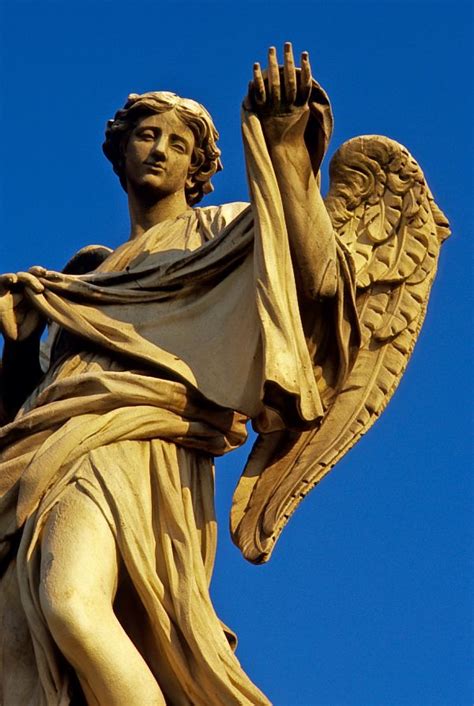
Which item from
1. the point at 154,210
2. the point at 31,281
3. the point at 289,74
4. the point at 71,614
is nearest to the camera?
the point at 71,614

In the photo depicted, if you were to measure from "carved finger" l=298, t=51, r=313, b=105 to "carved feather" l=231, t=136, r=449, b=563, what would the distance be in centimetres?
98

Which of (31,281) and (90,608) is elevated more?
(31,281)

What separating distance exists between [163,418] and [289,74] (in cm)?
168

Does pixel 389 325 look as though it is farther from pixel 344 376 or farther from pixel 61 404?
pixel 61 404

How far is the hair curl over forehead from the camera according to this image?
13594 mm

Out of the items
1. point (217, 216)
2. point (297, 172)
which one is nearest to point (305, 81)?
point (297, 172)

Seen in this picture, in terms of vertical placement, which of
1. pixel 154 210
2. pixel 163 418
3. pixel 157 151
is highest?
pixel 157 151

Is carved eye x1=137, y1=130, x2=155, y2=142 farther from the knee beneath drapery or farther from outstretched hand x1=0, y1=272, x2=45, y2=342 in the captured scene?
the knee beneath drapery

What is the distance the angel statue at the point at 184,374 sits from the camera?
39.8ft

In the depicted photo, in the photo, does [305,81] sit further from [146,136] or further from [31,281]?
[31,281]

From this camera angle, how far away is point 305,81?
1255cm

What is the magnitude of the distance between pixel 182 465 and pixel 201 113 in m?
1.98

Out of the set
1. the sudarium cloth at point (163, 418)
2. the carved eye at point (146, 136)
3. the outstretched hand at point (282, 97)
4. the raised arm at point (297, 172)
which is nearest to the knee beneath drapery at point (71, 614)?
the sudarium cloth at point (163, 418)

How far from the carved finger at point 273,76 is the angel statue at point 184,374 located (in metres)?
0.01
